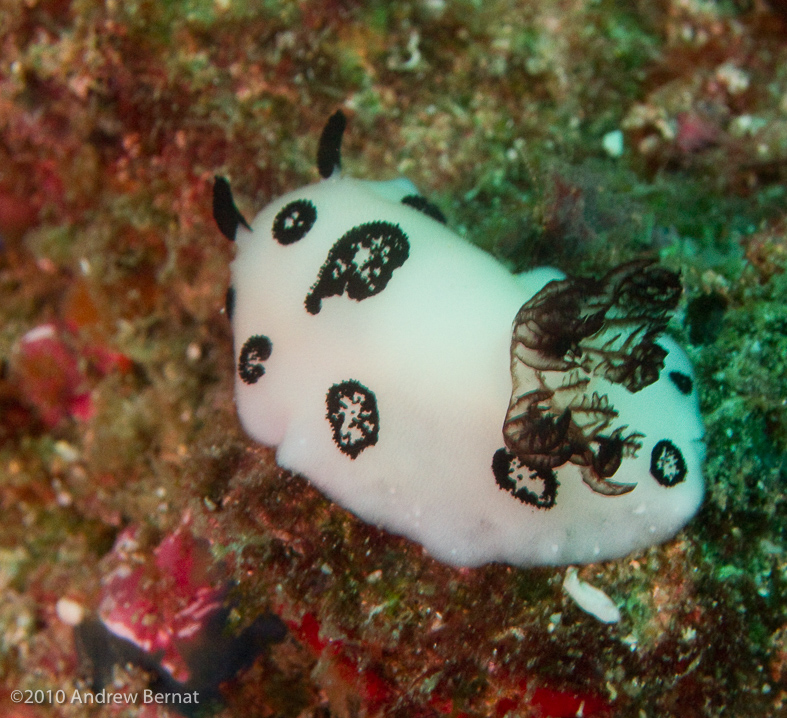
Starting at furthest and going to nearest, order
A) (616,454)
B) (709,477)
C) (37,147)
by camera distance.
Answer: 1. (37,147)
2. (709,477)
3. (616,454)

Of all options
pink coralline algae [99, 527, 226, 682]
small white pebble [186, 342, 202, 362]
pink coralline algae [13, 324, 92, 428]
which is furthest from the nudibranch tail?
pink coralline algae [13, 324, 92, 428]

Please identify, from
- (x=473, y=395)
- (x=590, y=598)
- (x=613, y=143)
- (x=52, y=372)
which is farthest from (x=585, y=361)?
(x=52, y=372)

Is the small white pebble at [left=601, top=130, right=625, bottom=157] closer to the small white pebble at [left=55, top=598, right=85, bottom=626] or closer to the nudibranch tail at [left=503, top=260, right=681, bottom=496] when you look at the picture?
A: the nudibranch tail at [left=503, top=260, right=681, bottom=496]

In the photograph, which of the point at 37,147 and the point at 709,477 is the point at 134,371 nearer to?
the point at 37,147

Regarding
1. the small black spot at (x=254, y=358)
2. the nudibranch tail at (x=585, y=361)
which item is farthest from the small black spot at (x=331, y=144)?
the nudibranch tail at (x=585, y=361)

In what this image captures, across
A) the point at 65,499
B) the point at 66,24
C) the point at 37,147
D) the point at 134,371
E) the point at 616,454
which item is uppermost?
the point at 66,24

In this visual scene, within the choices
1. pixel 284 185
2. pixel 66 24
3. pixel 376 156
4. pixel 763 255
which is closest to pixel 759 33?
pixel 763 255
